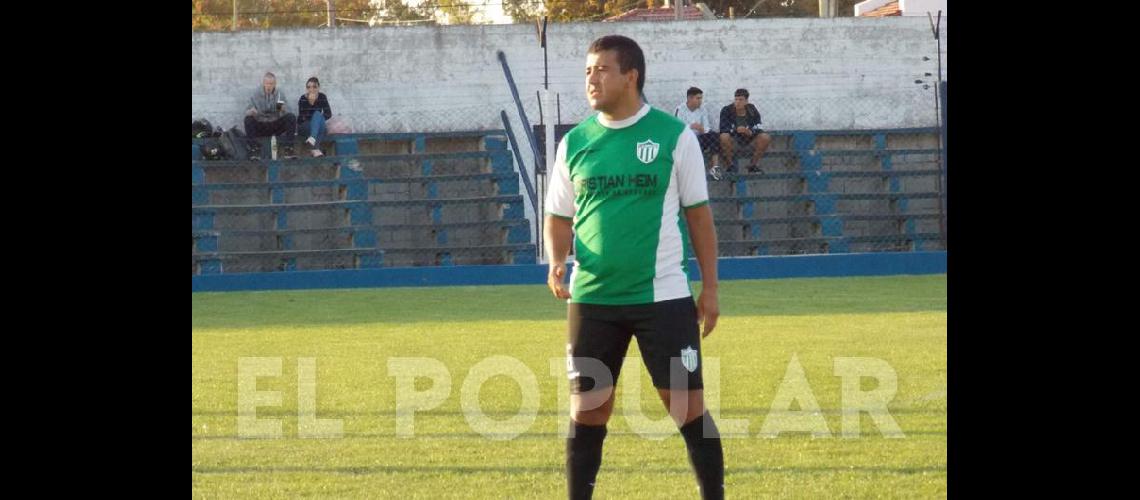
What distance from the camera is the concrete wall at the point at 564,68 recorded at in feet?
78.2

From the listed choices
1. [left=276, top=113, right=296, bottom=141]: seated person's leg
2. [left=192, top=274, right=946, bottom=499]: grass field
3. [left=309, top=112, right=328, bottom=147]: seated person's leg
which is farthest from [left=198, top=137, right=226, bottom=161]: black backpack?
[left=192, top=274, right=946, bottom=499]: grass field

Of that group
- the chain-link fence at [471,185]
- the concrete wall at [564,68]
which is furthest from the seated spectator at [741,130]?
the concrete wall at [564,68]

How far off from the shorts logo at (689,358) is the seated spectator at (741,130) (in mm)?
15646

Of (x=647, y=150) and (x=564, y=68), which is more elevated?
(x=564, y=68)

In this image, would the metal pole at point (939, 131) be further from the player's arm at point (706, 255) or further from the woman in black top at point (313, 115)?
the player's arm at point (706, 255)

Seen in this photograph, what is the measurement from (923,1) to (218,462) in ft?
77.4

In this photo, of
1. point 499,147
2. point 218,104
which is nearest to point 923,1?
point 499,147

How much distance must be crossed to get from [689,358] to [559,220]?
751 mm

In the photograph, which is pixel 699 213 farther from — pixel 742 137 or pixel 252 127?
pixel 252 127

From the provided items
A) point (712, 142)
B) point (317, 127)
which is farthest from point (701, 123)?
point (317, 127)

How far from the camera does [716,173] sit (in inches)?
851
